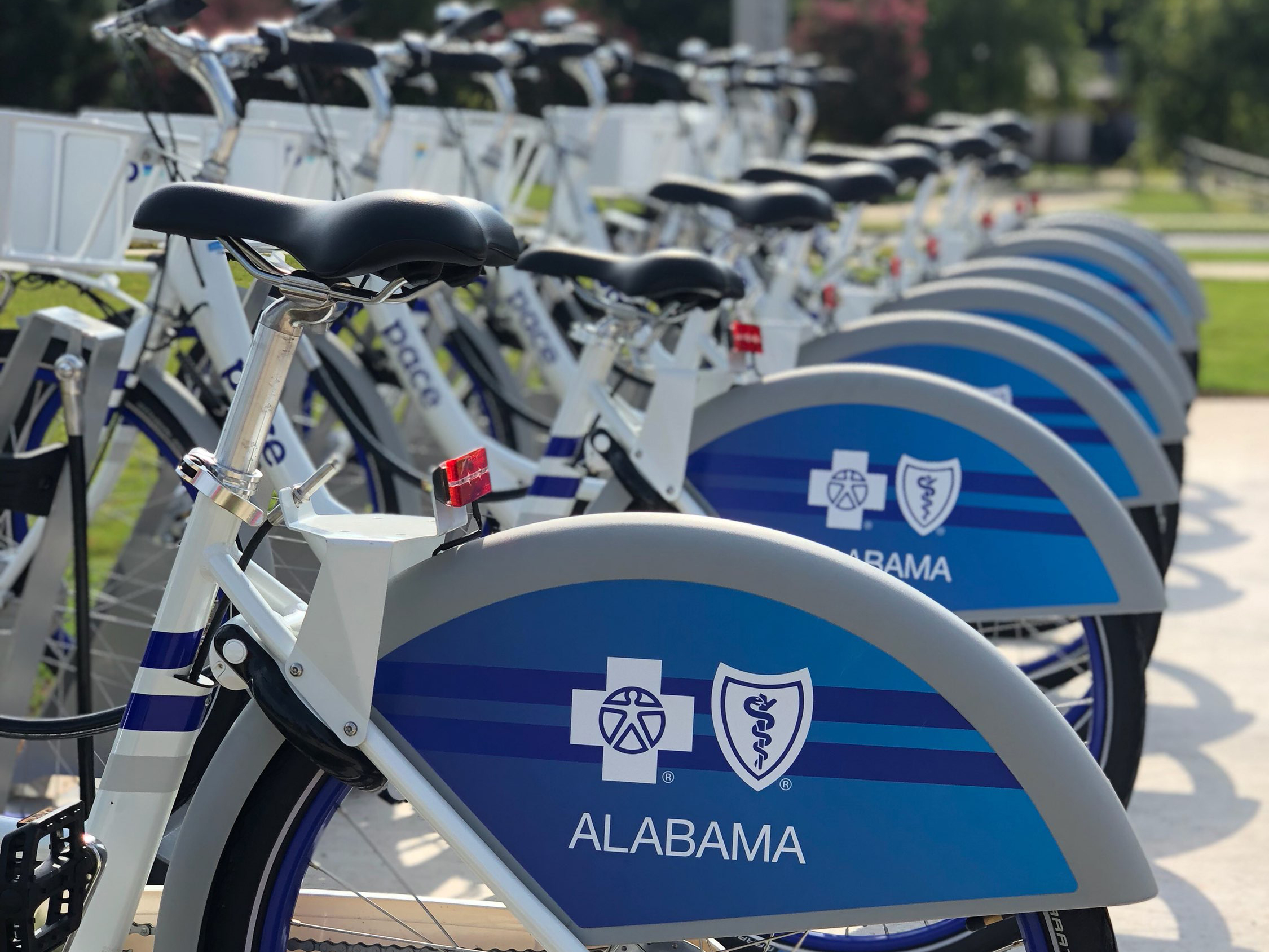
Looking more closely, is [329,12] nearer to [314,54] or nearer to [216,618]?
[314,54]

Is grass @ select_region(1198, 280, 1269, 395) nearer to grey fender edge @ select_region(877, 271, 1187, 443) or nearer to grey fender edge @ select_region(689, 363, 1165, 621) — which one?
grey fender edge @ select_region(877, 271, 1187, 443)

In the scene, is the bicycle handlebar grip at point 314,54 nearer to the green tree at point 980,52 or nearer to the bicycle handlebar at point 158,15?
the bicycle handlebar at point 158,15

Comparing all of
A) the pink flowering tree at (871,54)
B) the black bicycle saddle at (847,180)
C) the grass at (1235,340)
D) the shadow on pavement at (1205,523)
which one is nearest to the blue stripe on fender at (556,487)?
the black bicycle saddle at (847,180)

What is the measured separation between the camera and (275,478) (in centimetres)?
→ 275

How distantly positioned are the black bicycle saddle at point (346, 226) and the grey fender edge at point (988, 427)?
1249 millimetres

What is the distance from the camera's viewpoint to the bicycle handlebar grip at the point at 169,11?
8.83 feet

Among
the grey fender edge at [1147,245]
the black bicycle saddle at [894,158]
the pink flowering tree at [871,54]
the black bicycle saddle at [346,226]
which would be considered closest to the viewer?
the black bicycle saddle at [346,226]

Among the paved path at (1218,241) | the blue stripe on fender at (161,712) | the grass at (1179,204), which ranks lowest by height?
the blue stripe on fender at (161,712)

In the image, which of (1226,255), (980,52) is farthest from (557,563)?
(980,52)

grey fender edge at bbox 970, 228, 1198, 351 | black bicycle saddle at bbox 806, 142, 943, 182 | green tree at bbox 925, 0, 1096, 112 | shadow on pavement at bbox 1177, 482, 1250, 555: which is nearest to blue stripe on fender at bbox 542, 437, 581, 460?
black bicycle saddle at bbox 806, 142, 943, 182

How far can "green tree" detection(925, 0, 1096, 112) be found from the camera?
2514 centimetres

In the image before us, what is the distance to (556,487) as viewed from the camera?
9.67 feet

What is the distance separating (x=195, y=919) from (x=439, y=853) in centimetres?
126

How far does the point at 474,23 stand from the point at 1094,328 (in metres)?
1.77
